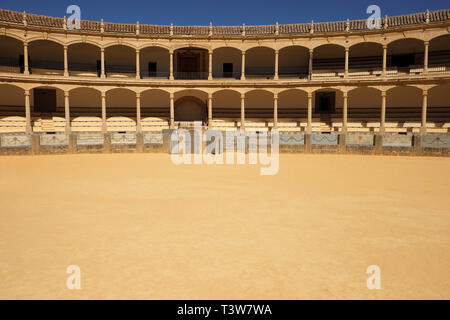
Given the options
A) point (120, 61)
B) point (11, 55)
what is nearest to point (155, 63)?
point (120, 61)

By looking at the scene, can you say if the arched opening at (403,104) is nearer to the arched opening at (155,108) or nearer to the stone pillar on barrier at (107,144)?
the arched opening at (155,108)

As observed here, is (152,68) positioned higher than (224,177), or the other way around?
(152,68)

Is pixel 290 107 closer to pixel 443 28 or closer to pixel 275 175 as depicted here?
pixel 443 28

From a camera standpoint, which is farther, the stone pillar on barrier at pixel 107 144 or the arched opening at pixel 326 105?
the arched opening at pixel 326 105

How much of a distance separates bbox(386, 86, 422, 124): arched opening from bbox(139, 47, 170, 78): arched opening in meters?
18.6

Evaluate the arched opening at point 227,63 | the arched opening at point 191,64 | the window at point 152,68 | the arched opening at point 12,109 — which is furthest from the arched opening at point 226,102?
the arched opening at point 12,109

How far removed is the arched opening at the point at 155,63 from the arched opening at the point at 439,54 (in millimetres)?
20786

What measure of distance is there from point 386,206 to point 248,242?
372 centimetres

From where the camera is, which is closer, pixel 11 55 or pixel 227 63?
pixel 11 55

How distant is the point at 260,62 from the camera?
28062mm

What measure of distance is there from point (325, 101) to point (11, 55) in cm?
2497

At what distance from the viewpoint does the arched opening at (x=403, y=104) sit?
80.7 ft

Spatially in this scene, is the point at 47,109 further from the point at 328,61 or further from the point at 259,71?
the point at 328,61

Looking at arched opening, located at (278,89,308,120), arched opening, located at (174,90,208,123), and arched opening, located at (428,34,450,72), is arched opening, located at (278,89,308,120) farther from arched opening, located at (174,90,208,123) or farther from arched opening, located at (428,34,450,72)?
arched opening, located at (428,34,450,72)
